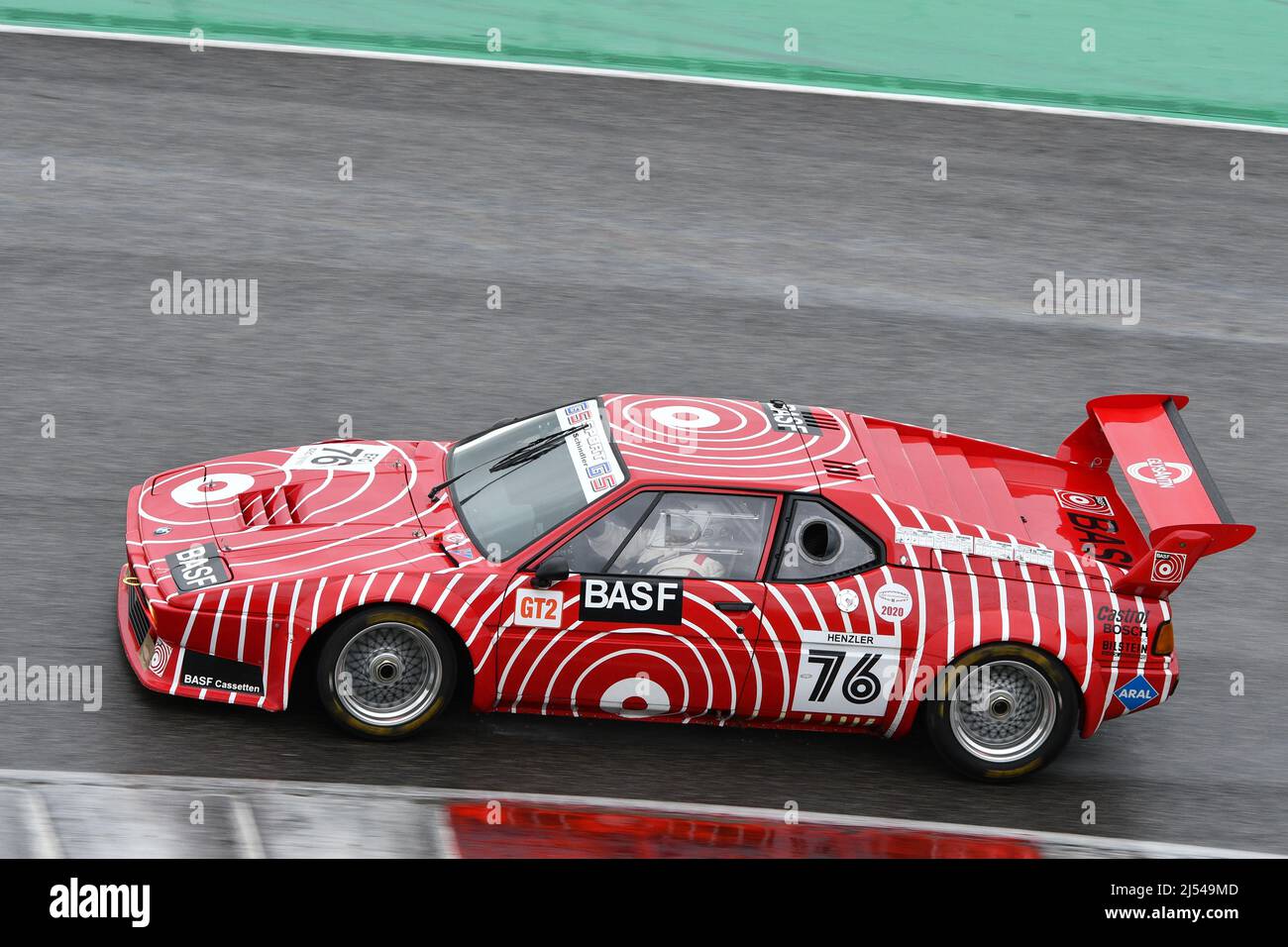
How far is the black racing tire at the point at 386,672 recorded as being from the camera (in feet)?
23.1

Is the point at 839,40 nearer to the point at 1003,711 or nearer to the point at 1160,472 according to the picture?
the point at 1160,472

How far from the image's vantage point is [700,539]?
7.29 metres

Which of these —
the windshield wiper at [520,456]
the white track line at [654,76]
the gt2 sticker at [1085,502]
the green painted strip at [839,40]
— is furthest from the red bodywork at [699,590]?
the green painted strip at [839,40]

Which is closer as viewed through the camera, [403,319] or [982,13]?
[403,319]

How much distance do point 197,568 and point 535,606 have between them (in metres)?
1.62

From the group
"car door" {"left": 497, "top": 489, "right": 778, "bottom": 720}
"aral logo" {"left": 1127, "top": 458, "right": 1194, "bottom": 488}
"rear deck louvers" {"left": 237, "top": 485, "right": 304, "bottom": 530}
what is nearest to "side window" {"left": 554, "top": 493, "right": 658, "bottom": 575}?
"car door" {"left": 497, "top": 489, "right": 778, "bottom": 720}

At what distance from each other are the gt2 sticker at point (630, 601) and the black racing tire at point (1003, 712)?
1381 mm

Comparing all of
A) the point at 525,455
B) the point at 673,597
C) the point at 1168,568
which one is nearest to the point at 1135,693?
the point at 1168,568

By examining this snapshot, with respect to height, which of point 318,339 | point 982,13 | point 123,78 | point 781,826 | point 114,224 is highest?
point 982,13

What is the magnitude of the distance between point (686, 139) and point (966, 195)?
2.64m

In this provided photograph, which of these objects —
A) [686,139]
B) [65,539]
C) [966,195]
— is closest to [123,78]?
[686,139]

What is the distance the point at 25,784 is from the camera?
22.4ft

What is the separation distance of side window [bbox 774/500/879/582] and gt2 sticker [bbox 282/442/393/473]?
2.34 metres
